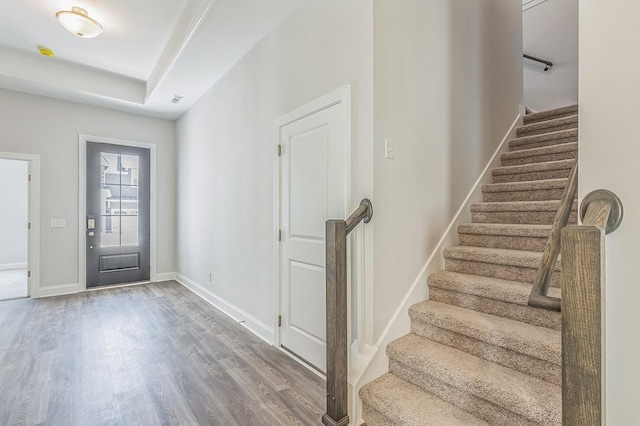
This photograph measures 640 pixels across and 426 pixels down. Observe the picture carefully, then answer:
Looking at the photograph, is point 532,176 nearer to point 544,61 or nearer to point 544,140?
point 544,140

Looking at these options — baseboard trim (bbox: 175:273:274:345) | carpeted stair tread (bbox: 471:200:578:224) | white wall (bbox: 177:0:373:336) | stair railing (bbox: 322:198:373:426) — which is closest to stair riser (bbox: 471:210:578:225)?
carpeted stair tread (bbox: 471:200:578:224)

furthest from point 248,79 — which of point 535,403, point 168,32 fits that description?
point 535,403

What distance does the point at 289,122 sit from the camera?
2678mm

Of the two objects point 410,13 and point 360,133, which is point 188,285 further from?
point 410,13

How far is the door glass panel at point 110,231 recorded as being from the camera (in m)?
4.96

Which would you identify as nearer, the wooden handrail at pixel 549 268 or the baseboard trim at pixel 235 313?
the wooden handrail at pixel 549 268

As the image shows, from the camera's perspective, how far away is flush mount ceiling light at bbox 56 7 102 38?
290 cm

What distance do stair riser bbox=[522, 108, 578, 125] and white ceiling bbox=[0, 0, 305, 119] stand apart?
306 centimetres

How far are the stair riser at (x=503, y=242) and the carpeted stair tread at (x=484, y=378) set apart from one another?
3.26 feet

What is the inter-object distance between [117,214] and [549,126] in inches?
246

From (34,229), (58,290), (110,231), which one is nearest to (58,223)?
(34,229)

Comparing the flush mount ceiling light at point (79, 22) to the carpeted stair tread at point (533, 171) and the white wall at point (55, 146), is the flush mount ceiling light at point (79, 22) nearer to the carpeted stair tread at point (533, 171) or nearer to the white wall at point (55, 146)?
the white wall at point (55, 146)

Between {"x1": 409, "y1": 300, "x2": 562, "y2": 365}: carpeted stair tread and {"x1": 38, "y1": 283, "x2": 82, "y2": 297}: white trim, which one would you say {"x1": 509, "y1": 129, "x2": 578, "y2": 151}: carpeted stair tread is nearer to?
{"x1": 409, "y1": 300, "x2": 562, "y2": 365}: carpeted stair tread

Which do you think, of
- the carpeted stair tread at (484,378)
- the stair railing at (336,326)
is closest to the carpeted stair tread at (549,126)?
the carpeted stair tread at (484,378)
